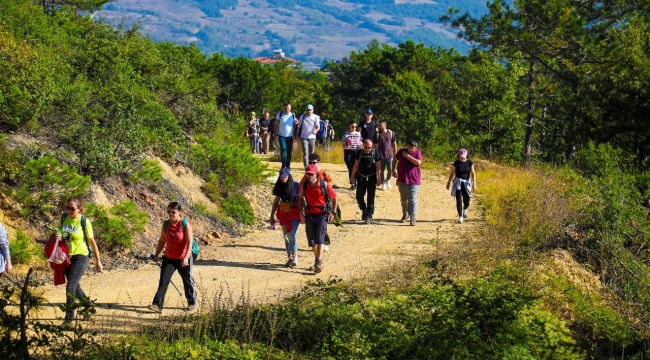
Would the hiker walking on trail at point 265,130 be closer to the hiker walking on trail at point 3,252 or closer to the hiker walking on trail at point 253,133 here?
the hiker walking on trail at point 253,133

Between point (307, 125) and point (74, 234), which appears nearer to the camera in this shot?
point (74, 234)

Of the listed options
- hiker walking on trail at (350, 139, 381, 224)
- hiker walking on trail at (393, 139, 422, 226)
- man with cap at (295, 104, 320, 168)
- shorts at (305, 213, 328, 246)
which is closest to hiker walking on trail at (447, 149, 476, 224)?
hiker walking on trail at (393, 139, 422, 226)

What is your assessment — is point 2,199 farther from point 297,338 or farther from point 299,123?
point 299,123

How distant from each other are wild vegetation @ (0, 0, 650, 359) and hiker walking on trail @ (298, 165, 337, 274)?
1.20 meters

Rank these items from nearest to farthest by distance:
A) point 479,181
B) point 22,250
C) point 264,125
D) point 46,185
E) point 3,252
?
point 3,252, point 22,250, point 46,185, point 479,181, point 264,125

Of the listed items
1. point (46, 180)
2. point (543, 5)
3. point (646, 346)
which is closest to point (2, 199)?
point (46, 180)

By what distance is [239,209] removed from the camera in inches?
628

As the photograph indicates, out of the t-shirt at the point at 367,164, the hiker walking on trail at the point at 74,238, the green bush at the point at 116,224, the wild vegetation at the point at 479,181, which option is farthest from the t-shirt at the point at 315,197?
the t-shirt at the point at 367,164

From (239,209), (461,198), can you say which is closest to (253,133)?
(239,209)

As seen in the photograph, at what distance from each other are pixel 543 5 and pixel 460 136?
498 centimetres

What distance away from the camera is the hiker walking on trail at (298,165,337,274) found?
1169 cm

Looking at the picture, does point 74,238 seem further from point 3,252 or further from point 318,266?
point 318,266

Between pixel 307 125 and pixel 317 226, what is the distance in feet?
20.8

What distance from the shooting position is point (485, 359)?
328 inches
